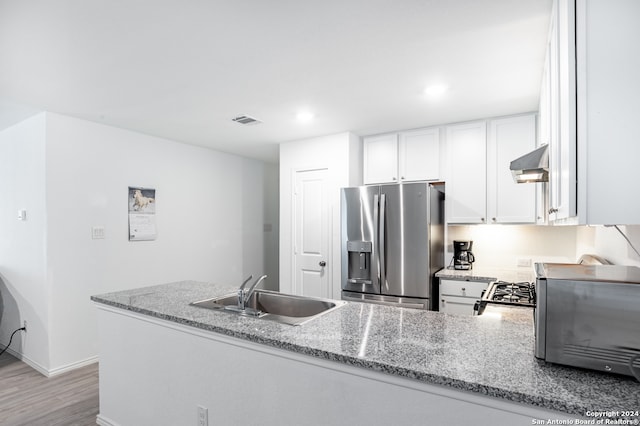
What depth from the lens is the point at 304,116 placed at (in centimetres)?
332

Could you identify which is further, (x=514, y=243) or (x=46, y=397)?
(x=514, y=243)

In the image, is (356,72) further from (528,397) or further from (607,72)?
(528,397)

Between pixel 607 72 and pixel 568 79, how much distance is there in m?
Result: 0.10

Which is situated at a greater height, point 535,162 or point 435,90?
point 435,90

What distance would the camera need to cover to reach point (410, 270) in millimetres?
3174

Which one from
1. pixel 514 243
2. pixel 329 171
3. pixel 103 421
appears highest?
pixel 329 171

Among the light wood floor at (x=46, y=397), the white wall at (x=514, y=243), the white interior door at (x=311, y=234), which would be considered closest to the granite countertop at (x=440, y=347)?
the light wood floor at (x=46, y=397)

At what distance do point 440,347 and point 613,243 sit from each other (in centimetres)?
136

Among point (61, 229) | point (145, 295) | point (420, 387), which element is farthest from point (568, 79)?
point (61, 229)

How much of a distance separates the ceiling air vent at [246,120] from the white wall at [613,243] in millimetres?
2922

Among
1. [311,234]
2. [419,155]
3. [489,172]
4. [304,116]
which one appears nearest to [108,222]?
[311,234]

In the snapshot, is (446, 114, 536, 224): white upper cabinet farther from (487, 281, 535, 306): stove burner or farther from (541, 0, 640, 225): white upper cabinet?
(541, 0, 640, 225): white upper cabinet

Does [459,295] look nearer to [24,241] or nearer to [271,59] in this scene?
[271,59]

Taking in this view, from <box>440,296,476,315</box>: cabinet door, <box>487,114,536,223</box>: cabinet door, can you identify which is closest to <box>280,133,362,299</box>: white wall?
<box>440,296,476,315</box>: cabinet door
